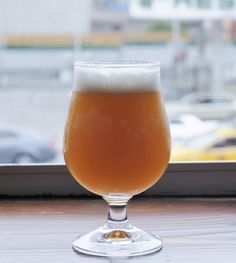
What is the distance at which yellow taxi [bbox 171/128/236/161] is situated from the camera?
1.20 m

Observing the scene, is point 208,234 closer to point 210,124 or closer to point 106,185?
point 106,185

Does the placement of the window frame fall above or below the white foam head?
below

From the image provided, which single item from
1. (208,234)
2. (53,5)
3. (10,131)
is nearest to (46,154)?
(10,131)

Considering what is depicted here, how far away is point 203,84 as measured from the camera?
3.93 feet

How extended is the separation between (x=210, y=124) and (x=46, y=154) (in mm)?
316

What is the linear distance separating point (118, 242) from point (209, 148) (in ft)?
1.30

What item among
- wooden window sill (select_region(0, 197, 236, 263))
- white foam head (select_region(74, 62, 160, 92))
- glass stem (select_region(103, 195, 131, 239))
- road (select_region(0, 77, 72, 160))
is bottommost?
wooden window sill (select_region(0, 197, 236, 263))

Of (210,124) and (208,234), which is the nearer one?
(208,234)

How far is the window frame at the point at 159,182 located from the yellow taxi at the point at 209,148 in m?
0.03

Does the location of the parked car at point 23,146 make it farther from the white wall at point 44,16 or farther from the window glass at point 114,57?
the white wall at point 44,16

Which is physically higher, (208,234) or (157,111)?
(157,111)

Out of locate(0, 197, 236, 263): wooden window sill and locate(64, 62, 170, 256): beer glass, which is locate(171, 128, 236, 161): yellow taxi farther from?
locate(64, 62, 170, 256): beer glass

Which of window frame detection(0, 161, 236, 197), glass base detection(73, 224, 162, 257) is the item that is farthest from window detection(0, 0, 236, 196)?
glass base detection(73, 224, 162, 257)

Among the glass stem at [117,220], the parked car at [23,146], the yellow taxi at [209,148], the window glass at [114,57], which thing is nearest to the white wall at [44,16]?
the window glass at [114,57]
